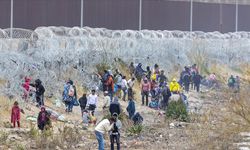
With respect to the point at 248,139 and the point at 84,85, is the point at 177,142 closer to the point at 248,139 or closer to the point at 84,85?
the point at 248,139

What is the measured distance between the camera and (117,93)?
34.5 meters

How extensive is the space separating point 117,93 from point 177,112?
404cm

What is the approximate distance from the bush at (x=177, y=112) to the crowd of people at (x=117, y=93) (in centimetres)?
137

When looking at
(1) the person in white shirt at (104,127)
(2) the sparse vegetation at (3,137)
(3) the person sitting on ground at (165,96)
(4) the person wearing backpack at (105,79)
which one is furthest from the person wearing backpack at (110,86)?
(1) the person in white shirt at (104,127)

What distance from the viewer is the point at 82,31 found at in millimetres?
41844

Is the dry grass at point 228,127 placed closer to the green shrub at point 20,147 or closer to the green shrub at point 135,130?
the green shrub at point 135,130

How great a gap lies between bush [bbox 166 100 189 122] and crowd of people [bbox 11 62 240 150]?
137 cm

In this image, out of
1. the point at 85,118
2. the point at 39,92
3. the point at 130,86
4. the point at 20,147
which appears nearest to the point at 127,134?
the point at 85,118

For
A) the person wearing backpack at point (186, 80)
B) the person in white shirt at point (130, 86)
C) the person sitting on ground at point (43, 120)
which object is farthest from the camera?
the person wearing backpack at point (186, 80)

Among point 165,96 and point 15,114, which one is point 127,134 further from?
point 165,96

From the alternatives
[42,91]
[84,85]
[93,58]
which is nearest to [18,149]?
[42,91]

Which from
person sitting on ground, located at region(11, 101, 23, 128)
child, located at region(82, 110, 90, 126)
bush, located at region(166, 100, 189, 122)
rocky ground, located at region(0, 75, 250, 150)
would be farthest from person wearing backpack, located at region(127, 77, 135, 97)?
person sitting on ground, located at region(11, 101, 23, 128)

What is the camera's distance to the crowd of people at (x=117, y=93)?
81.9 feet

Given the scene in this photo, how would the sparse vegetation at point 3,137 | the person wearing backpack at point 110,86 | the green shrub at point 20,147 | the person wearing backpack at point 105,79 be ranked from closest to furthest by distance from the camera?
the green shrub at point 20,147, the sparse vegetation at point 3,137, the person wearing backpack at point 110,86, the person wearing backpack at point 105,79
